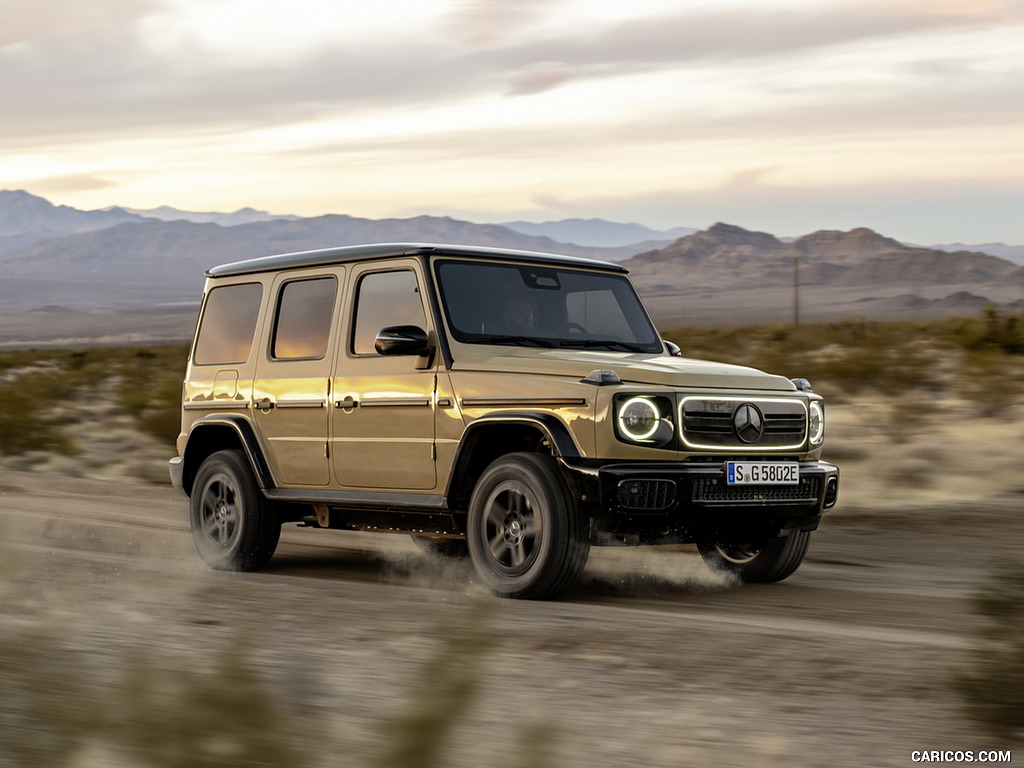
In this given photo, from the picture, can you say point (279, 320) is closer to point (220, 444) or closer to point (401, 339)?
point (220, 444)

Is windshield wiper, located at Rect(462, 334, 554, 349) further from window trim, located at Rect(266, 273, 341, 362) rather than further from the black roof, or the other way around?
window trim, located at Rect(266, 273, 341, 362)

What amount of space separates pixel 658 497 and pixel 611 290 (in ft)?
7.09

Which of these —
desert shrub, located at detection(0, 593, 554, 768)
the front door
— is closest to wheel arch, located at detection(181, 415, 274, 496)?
the front door

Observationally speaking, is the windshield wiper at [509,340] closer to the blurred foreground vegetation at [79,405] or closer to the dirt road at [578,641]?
the dirt road at [578,641]

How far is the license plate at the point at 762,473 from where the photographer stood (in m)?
7.59

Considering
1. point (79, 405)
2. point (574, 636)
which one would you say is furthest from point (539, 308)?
point (79, 405)

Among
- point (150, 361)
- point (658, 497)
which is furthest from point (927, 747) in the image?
point (150, 361)

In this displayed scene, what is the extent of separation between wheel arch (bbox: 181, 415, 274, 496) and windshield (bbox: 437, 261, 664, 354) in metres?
2.03

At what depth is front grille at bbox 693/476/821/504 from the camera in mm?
7508

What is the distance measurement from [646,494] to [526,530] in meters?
0.71

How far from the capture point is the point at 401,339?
7.93 meters

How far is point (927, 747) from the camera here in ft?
15.3

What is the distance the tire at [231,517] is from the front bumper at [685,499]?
2.99m

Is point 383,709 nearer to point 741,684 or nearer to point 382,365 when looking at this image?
point 741,684
